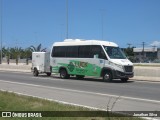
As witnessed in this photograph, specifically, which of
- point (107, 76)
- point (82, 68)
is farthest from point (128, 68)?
point (82, 68)

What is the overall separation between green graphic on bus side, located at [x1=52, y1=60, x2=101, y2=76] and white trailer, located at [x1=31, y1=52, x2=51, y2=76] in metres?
3.56

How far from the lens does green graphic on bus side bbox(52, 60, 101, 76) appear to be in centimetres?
2622

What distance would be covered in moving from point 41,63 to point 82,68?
6848 millimetres

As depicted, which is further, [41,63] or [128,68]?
[41,63]

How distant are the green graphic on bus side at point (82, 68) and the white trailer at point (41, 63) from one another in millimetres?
3556

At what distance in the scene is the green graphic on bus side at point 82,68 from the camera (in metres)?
26.2

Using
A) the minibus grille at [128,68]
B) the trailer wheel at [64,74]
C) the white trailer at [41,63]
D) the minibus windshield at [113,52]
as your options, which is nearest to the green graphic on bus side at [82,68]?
the trailer wheel at [64,74]

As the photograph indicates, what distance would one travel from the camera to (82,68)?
27391 mm

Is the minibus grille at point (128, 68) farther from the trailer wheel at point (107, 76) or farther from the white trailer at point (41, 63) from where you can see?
the white trailer at point (41, 63)

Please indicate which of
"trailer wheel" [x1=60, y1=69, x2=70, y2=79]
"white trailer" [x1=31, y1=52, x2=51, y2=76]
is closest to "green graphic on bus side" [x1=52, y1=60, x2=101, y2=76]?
"trailer wheel" [x1=60, y1=69, x2=70, y2=79]

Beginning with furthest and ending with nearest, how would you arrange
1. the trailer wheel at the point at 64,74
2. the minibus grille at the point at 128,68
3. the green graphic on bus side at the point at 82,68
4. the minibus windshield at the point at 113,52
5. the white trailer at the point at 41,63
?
1. the white trailer at the point at 41,63
2. the trailer wheel at the point at 64,74
3. the green graphic on bus side at the point at 82,68
4. the minibus windshield at the point at 113,52
5. the minibus grille at the point at 128,68

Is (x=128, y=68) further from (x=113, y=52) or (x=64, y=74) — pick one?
(x=64, y=74)

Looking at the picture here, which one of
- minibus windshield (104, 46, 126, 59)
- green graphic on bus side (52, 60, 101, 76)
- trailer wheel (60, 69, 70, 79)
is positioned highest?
minibus windshield (104, 46, 126, 59)

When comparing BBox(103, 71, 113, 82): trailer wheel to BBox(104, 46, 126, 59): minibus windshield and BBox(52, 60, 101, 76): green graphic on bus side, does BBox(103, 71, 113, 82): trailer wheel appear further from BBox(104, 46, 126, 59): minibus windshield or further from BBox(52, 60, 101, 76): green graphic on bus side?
BBox(104, 46, 126, 59): minibus windshield
